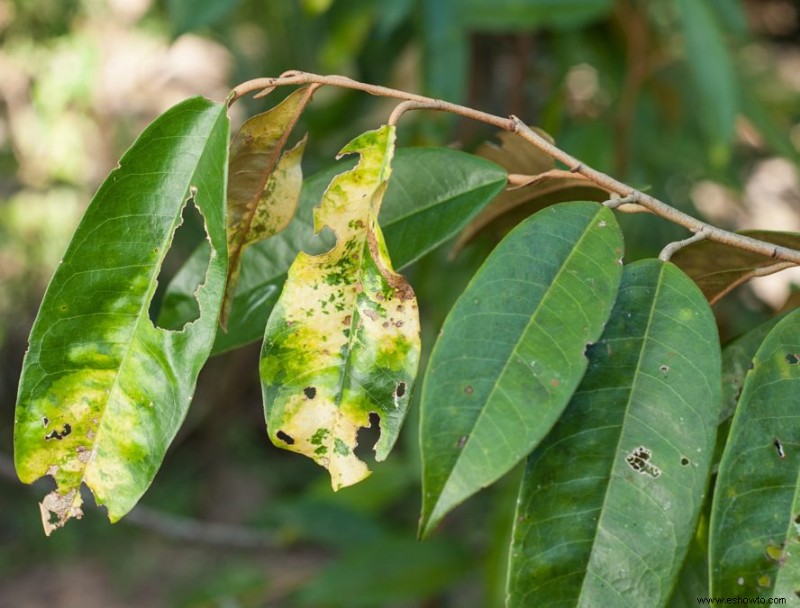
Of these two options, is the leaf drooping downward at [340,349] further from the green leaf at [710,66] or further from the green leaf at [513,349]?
the green leaf at [710,66]

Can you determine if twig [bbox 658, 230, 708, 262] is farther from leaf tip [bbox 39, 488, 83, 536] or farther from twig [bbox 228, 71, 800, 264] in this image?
leaf tip [bbox 39, 488, 83, 536]

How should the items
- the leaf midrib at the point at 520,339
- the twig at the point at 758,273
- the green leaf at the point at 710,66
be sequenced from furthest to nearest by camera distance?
1. the green leaf at the point at 710,66
2. the twig at the point at 758,273
3. the leaf midrib at the point at 520,339

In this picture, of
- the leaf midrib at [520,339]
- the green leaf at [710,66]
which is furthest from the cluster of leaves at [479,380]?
the green leaf at [710,66]

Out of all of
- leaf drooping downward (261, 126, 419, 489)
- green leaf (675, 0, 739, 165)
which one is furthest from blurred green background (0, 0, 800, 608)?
leaf drooping downward (261, 126, 419, 489)

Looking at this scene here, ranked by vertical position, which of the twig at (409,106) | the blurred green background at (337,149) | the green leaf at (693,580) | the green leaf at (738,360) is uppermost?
the twig at (409,106)

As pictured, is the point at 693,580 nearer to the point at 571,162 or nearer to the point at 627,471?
the point at 627,471

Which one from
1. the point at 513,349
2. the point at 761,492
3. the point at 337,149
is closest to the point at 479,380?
the point at 513,349
